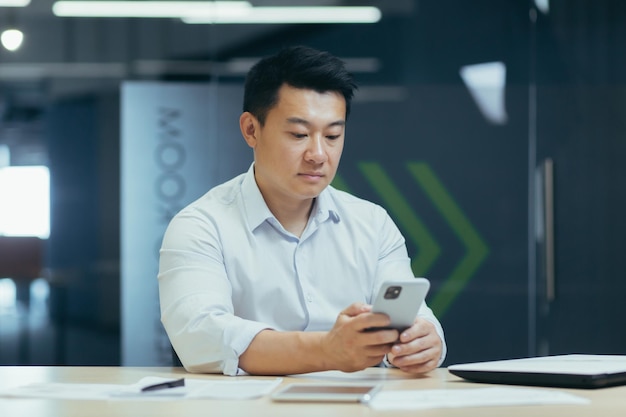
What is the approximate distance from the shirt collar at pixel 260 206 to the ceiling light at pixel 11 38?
2497 mm

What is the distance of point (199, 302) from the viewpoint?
216 centimetres

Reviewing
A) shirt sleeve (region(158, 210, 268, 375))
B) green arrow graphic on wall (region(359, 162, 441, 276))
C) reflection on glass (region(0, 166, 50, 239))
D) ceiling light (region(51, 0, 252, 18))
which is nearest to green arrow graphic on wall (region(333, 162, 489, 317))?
green arrow graphic on wall (region(359, 162, 441, 276))

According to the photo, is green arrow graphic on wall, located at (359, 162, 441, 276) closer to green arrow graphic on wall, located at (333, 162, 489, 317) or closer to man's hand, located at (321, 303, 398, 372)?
green arrow graphic on wall, located at (333, 162, 489, 317)

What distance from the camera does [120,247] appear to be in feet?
15.2

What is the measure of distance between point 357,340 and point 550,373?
0.38 metres

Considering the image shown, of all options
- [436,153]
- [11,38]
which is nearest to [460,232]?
[436,153]

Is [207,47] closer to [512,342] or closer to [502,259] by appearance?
[502,259]

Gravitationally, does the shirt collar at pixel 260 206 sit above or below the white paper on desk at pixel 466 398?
above

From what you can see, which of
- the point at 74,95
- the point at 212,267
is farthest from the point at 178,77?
the point at 212,267

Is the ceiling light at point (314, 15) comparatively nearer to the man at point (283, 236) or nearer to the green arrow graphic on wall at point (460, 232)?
the green arrow graphic on wall at point (460, 232)

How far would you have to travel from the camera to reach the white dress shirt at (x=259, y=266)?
216 cm

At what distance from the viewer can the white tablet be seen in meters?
1.60

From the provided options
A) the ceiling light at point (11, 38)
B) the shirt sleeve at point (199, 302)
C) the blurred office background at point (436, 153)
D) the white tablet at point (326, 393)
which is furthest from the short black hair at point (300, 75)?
the ceiling light at point (11, 38)

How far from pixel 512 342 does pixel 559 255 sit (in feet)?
1.63
